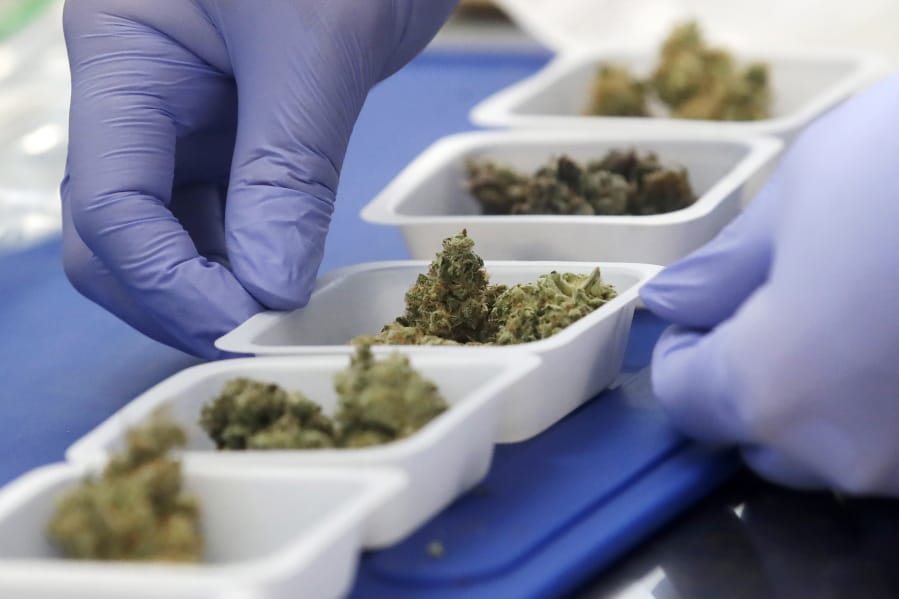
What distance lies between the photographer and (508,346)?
1.06 m

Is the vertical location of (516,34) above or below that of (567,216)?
below

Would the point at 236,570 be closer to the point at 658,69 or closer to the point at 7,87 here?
the point at 658,69

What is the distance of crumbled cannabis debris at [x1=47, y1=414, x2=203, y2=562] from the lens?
2.61 feet

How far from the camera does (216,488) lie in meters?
0.86

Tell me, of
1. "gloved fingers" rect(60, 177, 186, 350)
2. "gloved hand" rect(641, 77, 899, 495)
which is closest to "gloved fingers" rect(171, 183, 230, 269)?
"gloved fingers" rect(60, 177, 186, 350)

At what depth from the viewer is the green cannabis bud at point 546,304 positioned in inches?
44.1

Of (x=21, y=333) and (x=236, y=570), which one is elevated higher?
(x=236, y=570)

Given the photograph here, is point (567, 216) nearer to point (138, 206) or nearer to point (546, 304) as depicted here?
point (546, 304)

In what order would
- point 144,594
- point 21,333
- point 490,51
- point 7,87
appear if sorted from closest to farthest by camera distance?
1. point 144,594
2. point 21,333
3. point 7,87
4. point 490,51

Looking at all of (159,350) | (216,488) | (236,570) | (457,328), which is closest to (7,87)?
(159,350)

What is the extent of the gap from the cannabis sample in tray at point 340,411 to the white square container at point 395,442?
0.06 ft

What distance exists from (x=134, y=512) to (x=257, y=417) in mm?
174

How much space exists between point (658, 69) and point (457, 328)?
0.91m

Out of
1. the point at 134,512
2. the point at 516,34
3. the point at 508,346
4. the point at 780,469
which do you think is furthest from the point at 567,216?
the point at 516,34
